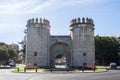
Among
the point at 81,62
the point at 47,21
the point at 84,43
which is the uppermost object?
the point at 47,21

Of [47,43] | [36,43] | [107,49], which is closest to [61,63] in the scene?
[107,49]

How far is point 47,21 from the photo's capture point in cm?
6462

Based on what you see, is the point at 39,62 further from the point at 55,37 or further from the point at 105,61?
the point at 105,61

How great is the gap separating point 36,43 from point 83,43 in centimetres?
982

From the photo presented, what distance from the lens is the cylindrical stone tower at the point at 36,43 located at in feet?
206

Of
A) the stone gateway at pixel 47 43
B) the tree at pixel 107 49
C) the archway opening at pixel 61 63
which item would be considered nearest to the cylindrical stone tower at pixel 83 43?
the stone gateway at pixel 47 43

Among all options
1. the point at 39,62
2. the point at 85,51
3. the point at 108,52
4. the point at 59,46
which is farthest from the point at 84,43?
the point at 108,52

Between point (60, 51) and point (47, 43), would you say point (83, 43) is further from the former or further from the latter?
point (47, 43)

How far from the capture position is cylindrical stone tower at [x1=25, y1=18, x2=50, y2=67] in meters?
62.7

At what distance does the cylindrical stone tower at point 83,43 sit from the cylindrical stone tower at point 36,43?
256 inches

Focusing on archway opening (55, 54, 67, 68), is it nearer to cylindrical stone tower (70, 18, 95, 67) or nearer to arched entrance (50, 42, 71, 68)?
arched entrance (50, 42, 71, 68)

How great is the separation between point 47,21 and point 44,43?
4.96 metres

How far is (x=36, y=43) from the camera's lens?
2473 inches

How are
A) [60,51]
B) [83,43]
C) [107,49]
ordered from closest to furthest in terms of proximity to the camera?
1. [83,43]
2. [60,51]
3. [107,49]
